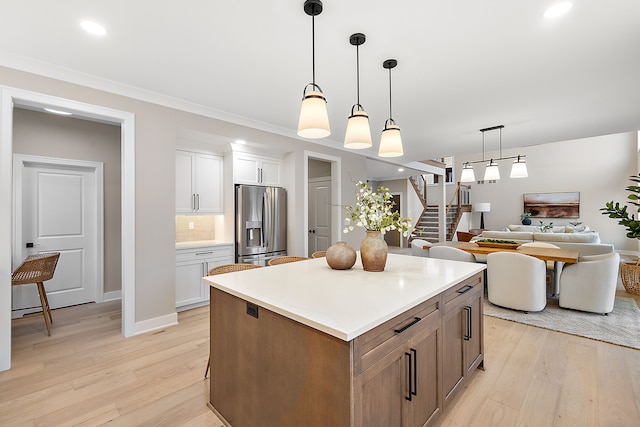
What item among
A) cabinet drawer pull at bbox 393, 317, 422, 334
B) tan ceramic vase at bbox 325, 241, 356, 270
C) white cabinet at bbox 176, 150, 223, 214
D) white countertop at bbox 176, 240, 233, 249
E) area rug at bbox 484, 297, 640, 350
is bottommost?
area rug at bbox 484, 297, 640, 350

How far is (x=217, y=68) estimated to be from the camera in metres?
2.63

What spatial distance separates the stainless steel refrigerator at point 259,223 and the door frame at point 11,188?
1.40 meters

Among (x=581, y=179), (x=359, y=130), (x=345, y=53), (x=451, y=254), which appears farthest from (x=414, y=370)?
(x=581, y=179)

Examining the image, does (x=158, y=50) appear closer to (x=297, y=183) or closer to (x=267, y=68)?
(x=267, y=68)

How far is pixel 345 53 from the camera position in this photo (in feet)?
7.71

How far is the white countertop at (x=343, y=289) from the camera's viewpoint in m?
1.18

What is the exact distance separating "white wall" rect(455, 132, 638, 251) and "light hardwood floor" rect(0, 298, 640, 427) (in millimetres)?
8667

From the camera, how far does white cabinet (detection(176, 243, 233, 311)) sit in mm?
3761

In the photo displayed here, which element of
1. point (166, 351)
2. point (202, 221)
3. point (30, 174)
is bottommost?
point (166, 351)

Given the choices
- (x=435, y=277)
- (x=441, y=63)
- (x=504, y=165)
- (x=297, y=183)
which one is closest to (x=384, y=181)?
(x=504, y=165)

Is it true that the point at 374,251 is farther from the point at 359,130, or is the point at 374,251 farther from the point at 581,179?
the point at 581,179

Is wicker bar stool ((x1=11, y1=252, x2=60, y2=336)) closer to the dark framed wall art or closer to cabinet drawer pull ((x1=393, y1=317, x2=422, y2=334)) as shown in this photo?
cabinet drawer pull ((x1=393, y1=317, x2=422, y2=334))

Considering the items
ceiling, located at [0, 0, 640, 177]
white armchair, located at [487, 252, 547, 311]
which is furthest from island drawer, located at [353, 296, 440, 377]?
white armchair, located at [487, 252, 547, 311]

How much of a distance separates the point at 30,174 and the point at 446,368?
5021 mm
